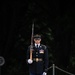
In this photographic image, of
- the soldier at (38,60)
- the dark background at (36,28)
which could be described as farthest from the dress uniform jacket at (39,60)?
the dark background at (36,28)

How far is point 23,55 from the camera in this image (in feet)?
80.8

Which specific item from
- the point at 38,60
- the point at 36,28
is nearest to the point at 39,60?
the point at 38,60

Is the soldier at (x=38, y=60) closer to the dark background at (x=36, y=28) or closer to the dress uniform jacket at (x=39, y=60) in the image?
the dress uniform jacket at (x=39, y=60)

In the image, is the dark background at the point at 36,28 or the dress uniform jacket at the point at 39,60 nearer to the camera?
the dress uniform jacket at the point at 39,60

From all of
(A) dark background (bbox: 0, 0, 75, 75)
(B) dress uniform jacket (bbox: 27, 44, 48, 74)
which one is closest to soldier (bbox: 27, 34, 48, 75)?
(B) dress uniform jacket (bbox: 27, 44, 48, 74)

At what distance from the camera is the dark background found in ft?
64.2

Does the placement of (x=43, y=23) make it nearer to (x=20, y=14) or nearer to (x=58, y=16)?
(x=20, y=14)

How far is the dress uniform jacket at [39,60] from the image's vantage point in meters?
9.21

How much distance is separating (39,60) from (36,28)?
14.8 m

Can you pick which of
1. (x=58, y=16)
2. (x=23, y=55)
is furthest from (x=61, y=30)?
(x=23, y=55)

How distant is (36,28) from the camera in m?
24.0

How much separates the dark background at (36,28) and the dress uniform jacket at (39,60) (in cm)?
767

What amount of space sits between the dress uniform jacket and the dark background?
25.1 ft

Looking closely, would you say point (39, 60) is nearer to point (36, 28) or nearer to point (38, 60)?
point (38, 60)
